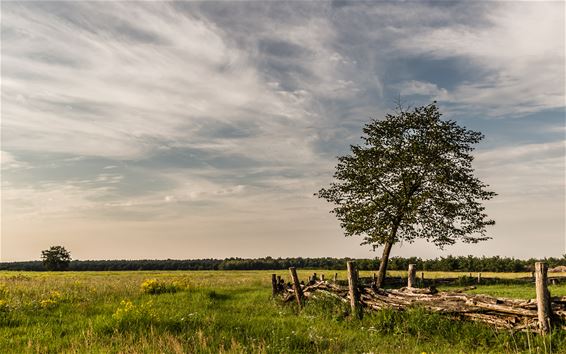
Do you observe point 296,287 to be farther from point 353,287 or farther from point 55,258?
point 55,258

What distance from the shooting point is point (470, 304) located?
10117 mm

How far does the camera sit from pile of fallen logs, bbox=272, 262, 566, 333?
8.95 meters

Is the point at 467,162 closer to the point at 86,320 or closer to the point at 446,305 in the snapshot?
the point at 446,305

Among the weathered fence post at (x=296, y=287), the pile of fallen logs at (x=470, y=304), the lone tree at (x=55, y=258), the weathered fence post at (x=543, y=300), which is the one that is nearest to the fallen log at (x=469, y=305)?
the pile of fallen logs at (x=470, y=304)

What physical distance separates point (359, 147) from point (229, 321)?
23803mm

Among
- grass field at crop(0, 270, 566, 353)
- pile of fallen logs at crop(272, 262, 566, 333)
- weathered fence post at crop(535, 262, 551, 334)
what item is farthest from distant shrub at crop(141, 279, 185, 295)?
weathered fence post at crop(535, 262, 551, 334)

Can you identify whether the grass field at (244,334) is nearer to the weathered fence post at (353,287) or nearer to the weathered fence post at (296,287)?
the weathered fence post at (353,287)

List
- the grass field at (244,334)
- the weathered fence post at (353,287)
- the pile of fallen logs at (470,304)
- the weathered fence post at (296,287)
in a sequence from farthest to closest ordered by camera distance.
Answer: the weathered fence post at (296,287) < the weathered fence post at (353,287) < the pile of fallen logs at (470,304) < the grass field at (244,334)

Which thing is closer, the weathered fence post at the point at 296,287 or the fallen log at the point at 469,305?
the fallen log at the point at 469,305

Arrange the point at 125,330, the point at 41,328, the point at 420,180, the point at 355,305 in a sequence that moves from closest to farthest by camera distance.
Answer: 1. the point at 125,330
2. the point at 41,328
3. the point at 355,305
4. the point at 420,180

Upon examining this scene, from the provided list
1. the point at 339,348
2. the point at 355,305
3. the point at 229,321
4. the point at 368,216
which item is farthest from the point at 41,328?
the point at 368,216

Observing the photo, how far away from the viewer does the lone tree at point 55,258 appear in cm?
10541

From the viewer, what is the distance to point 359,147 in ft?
107

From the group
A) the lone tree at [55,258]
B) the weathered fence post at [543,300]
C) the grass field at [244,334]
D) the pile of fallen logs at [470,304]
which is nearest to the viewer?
the grass field at [244,334]
